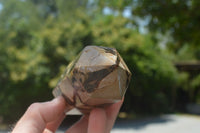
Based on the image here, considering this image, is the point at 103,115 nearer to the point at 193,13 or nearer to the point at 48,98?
the point at 193,13

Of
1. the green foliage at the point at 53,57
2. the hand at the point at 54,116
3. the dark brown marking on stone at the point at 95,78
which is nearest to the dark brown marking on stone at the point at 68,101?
the hand at the point at 54,116

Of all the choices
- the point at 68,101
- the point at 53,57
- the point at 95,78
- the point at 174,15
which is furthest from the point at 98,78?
the point at 53,57

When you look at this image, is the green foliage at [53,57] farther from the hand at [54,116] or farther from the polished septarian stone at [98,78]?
the polished septarian stone at [98,78]

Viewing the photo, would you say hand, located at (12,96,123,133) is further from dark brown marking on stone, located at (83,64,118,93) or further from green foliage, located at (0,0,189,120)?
green foliage, located at (0,0,189,120)

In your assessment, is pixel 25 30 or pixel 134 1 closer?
pixel 134 1

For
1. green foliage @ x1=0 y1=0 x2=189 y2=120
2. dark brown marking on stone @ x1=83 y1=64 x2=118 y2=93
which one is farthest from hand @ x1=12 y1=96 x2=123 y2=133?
green foliage @ x1=0 y1=0 x2=189 y2=120

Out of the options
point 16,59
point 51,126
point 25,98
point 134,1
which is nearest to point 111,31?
point 134,1

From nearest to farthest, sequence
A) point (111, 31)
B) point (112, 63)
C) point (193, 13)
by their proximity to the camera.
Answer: point (112, 63) < point (193, 13) < point (111, 31)
